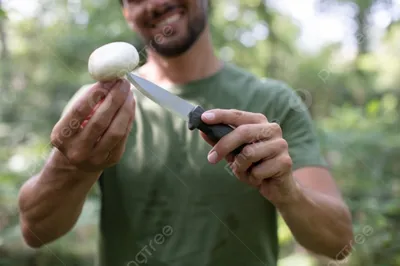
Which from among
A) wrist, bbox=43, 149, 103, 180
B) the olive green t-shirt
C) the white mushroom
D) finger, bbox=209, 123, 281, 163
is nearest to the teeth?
the olive green t-shirt

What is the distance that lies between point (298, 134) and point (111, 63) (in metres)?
0.78

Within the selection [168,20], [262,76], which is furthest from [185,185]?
[262,76]

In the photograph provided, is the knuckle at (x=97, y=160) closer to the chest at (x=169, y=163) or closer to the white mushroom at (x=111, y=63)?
the white mushroom at (x=111, y=63)

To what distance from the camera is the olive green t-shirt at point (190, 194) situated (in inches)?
60.1

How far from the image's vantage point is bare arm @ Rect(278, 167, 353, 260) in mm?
→ 1342

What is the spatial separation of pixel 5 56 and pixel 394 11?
21.5ft

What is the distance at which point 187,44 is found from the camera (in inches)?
66.9

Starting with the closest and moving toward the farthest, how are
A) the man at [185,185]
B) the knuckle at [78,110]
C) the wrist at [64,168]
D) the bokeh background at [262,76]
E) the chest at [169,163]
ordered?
the knuckle at [78,110] → the wrist at [64,168] → the man at [185,185] → the chest at [169,163] → the bokeh background at [262,76]

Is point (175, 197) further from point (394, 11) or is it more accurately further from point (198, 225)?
point (394, 11)

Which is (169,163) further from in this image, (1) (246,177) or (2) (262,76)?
(2) (262,76)

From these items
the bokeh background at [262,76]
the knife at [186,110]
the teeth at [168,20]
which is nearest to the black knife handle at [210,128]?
the knife at [186,110]

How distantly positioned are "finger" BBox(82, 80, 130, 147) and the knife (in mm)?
49

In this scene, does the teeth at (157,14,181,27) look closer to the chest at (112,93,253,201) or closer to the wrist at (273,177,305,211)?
the chest at (112,93,253,201)

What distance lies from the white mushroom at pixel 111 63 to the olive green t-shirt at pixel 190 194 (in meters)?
0.46
